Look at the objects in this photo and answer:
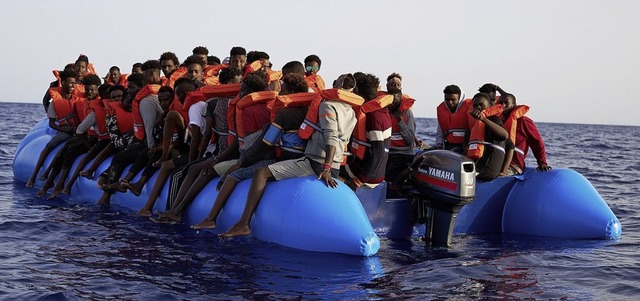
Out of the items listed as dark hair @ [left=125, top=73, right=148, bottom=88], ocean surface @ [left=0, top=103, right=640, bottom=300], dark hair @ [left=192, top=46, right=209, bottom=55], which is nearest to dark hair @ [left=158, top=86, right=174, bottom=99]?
dark hair @ [left=125, top=73, right=148, bottom=88]

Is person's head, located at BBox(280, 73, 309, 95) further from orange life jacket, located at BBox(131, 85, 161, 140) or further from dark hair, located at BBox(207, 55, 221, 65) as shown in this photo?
dark hair, located at BBox(207, 55, 221, 65)

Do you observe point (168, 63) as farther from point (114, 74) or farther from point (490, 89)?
point (490, 89)

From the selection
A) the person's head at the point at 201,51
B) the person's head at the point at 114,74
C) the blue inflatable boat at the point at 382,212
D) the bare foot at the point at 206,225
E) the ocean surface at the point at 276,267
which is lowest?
the ocean surface at the point at 276,267

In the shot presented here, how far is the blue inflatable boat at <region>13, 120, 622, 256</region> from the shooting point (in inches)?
285

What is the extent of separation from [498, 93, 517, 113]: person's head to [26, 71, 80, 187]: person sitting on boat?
6.50m

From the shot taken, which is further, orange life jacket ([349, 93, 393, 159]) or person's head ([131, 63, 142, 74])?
person's head ([131, 63, 142, 74])

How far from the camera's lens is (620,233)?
8.55 meters

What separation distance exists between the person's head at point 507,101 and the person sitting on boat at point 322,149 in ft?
6.29

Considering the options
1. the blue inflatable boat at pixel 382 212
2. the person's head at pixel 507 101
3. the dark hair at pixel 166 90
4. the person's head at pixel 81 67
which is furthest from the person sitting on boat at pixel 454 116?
the person's head at pixel 81 67

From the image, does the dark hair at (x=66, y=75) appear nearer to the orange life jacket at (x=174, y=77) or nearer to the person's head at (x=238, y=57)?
the orange life jacket at (x=174, y=77)

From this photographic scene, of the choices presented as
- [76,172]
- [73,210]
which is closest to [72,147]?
[76,172]

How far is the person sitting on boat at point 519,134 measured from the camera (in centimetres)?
862

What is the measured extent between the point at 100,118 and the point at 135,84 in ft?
3.31

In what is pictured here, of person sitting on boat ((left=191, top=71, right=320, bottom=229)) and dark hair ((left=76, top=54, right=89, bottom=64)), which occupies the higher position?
dark hair ((left=76, top=54, right=89, bottom=64))
